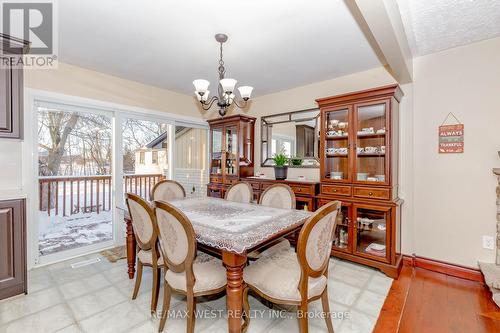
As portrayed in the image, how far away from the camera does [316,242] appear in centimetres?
153

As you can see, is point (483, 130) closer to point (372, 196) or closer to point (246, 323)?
point (372, 196)

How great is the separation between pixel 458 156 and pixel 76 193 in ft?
15.7

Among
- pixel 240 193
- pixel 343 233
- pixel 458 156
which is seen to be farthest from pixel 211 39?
pixel 458 156

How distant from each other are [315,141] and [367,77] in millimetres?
1090

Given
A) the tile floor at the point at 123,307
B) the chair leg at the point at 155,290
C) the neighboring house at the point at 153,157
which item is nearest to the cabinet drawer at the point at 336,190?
the tile floor at the point at 123,307

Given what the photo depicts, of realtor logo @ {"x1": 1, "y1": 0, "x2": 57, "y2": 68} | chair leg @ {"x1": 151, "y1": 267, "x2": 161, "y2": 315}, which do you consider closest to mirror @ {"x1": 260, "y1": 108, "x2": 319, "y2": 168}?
chair leg @ {"x1": 151, "y1": 267, "x2": 161, "y2": 315}

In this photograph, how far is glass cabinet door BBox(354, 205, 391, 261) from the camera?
108 inches

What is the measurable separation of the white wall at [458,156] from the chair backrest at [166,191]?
9.81ft

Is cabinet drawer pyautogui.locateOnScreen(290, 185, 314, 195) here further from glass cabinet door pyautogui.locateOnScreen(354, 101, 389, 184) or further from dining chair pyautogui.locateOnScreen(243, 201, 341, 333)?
dining chair pyautogui.locateOnScreen(243, 201, 341, 333)

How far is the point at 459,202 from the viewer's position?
265 centimetres

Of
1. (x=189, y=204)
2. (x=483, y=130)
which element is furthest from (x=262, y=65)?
(x=483, y=130)

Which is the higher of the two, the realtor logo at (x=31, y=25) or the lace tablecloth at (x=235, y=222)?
the realtor logo at (x=31, y=25)

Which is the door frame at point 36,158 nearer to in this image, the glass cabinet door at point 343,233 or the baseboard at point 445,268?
the glass cabinet door at point 343,233

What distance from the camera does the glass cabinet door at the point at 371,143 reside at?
2828 millimetres
